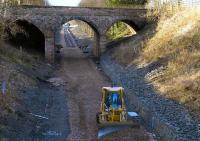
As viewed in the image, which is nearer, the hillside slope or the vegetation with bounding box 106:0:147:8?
the hillside slope

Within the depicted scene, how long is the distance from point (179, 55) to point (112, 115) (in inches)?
519

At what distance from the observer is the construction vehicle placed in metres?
21.9

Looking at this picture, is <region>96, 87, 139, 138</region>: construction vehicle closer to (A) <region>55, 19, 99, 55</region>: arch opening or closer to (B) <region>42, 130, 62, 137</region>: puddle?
(B) <region>42, 130, 62, 137</region>: puddle

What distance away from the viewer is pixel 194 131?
765 inches

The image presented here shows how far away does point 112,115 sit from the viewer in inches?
885

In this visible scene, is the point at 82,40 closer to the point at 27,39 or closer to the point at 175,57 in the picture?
the point at 27,39

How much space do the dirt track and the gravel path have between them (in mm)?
1205

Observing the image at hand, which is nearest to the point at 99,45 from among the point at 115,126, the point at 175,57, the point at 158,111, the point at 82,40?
A: the point at 175,57

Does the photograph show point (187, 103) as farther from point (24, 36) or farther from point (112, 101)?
point (24, 36)

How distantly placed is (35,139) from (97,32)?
1369 inches

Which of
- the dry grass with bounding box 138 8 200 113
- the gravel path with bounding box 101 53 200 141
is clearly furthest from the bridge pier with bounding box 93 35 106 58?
the gravel path with bounding box 101 53 200 141

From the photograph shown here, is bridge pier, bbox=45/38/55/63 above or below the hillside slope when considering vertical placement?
below

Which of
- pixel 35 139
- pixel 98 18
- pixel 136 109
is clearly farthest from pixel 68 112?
pixel 98 18

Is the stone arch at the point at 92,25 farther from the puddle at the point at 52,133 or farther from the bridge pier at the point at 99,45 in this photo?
the puddle at the point at 52,133
